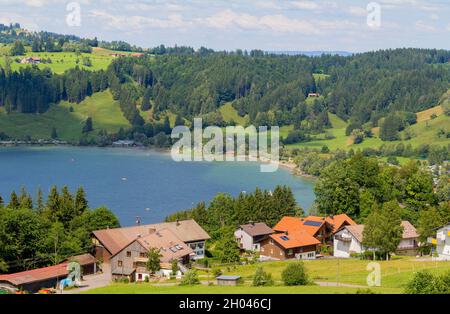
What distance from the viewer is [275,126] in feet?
534

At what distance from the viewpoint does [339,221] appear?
46625mm

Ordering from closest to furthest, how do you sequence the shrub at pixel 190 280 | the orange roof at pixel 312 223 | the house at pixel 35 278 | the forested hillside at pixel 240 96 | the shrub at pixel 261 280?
1. the shrub at pixel 261 280
2. the shrub at pixel 190 280
3. the house at pixel 35 278
4. the orange roof at pixel 312 223
5. the forested hillside at pixel 240 96

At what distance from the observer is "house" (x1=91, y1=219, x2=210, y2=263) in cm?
4034

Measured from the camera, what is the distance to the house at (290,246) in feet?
143

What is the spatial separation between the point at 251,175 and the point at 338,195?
2386 inches

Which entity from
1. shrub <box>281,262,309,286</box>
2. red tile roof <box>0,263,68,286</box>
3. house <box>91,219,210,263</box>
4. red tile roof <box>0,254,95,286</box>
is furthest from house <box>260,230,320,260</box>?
shrub <box>281,262,309,286</box>

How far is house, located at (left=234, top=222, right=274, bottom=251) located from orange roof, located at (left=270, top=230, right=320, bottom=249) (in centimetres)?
136

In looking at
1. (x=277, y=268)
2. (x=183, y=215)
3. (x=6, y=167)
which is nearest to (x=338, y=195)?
(x=183, y=215)

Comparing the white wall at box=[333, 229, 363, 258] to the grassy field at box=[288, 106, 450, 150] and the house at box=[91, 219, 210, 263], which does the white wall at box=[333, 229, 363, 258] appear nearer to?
the house at box=[91, 219, 210, 263]

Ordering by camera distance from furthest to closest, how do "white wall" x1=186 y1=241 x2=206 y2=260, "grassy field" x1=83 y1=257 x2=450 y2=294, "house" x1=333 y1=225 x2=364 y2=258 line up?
"house" x1=333 y1=225 x2=364 y2=258, "white wall" x1=186 y1=241 x2=206 y2=260, "grassy field" x1=83 y1=257 x2=450 y2=294

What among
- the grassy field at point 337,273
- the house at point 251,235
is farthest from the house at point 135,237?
the grassy field at point 337,273

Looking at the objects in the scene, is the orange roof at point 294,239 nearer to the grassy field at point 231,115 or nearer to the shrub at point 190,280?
the shrub at point 190,280

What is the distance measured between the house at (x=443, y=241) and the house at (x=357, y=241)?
3365mm
